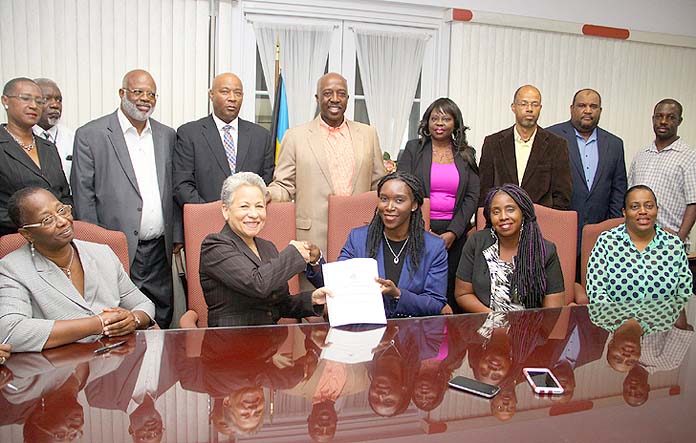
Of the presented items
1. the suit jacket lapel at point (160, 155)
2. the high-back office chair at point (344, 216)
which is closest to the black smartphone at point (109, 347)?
the high-back office chair at point (344, 216)

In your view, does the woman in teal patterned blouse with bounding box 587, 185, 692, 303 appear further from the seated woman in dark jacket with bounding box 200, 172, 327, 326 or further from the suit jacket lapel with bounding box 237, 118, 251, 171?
the suit jacket lapel with bounding box 237, 118, 251, 171

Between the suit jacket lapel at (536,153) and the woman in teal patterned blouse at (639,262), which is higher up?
the suit jacket lapel at (536,153)

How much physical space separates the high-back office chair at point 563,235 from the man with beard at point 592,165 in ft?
2.92

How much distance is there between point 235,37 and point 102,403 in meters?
4.51

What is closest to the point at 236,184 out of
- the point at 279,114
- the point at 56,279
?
the point at 56,279

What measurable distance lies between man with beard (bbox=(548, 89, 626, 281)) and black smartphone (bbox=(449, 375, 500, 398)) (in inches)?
110

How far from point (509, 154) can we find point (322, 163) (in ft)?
4.02

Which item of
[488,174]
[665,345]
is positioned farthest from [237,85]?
[665,345]

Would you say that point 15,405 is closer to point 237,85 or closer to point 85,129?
point 85,129

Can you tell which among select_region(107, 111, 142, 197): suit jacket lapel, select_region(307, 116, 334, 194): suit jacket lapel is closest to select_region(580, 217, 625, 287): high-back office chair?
select_region(307, 116, 334, 194): suit jacket lapel

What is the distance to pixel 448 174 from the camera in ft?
13.0

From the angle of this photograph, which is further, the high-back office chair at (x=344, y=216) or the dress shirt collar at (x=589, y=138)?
the dress shirt collar at (x=589, y=138)

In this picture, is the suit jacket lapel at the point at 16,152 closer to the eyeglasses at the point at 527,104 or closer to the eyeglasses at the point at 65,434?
the eyeglasses at the point at 65,434

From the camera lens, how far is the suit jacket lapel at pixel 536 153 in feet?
13.4
